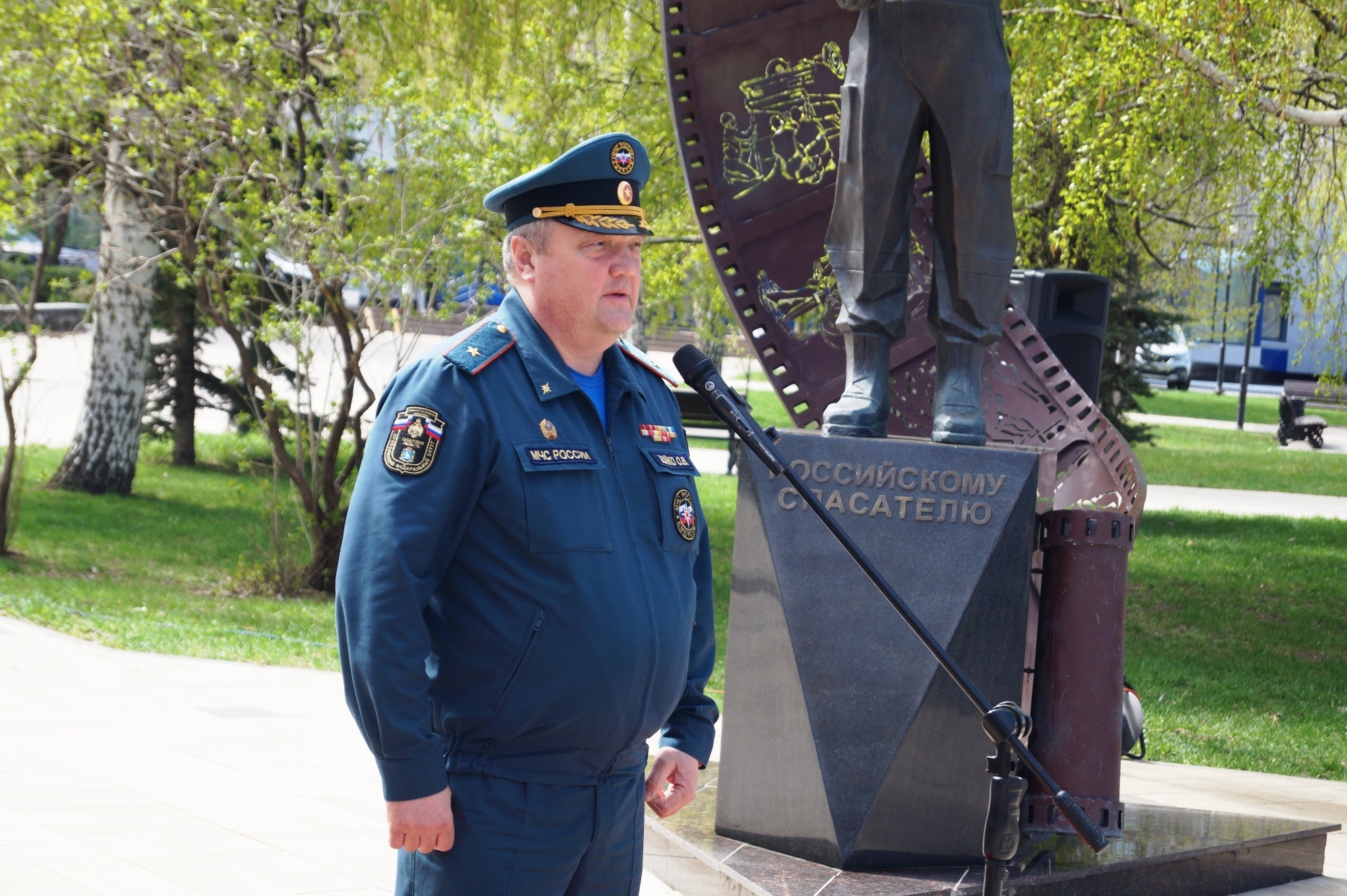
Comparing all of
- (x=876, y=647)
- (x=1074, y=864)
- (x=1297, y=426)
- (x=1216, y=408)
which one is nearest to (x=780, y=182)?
(x=876, y=647)

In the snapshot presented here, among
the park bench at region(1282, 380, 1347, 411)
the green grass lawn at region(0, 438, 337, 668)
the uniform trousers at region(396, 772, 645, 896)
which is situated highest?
the park bench at region(1282, 380, 1347, 411)

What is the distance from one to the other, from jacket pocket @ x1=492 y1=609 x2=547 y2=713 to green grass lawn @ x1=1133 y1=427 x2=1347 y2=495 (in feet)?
57.5

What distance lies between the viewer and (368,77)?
13.6 metres

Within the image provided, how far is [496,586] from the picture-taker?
2.58m

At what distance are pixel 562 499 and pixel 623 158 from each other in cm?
72

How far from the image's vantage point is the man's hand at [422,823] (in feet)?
8.09

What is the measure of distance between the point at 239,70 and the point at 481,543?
10.2 meters

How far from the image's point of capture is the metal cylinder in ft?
15.0

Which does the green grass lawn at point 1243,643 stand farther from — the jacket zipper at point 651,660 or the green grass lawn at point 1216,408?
the green grass lawn at point 1216,408

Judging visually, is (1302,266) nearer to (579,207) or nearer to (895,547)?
(895,547)

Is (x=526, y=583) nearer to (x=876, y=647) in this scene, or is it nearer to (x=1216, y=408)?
(x=876, y=647)

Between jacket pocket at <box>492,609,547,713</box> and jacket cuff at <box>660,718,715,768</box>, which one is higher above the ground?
jacket pocket at <box>492,609,547,713</box>

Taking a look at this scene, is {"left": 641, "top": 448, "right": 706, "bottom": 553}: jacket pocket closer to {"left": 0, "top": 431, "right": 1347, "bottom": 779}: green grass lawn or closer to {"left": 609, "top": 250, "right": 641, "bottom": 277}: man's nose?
{"left": 609, "top": 250, "right": 641, "bottom": 277}: man's nose

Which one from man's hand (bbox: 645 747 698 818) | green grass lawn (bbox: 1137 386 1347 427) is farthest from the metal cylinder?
green grass lawn (bbox: 1137 386 1347 427)
